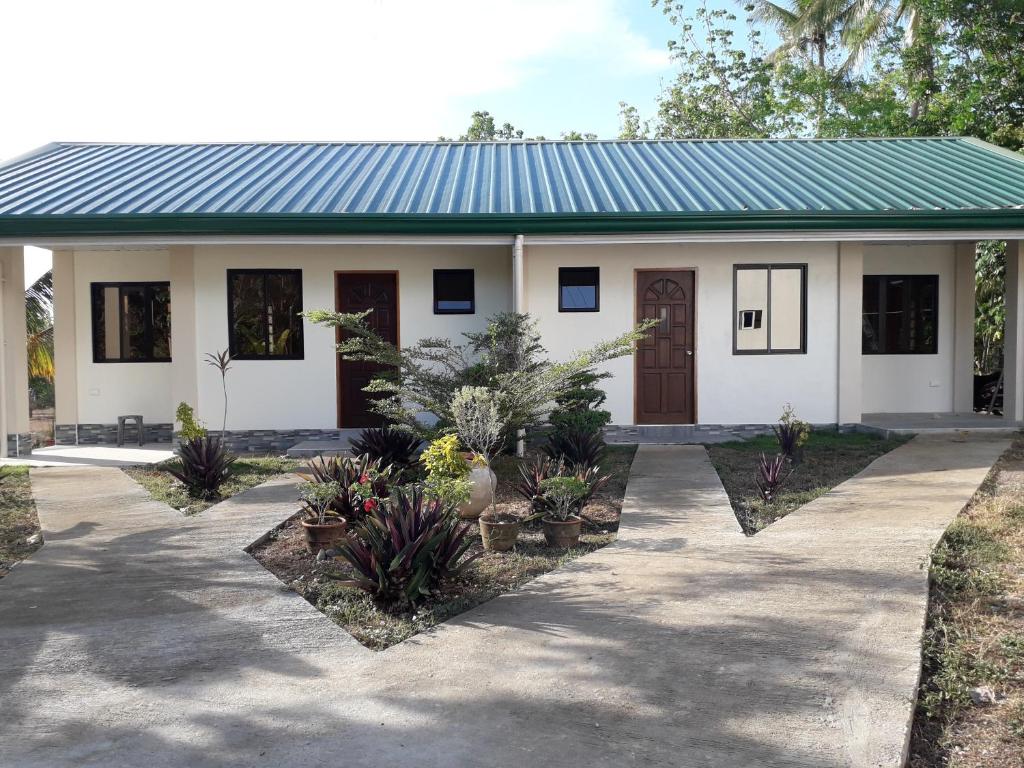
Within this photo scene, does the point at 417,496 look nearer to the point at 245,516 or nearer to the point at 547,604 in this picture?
the point at 547,604

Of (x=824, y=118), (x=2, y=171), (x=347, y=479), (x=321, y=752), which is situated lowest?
(x=321, y=752)

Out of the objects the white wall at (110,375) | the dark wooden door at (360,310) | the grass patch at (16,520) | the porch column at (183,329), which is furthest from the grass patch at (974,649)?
the white wall at (110,375)

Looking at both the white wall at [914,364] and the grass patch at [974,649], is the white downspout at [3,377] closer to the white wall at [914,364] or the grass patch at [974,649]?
the grass patch at [974,649]

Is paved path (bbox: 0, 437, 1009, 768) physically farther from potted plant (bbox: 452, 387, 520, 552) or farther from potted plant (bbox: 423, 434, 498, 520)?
potted plant (bbox: 452, 387, 520, 552)

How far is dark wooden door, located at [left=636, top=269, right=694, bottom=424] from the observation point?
454 inches

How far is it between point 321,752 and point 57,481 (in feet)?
23.9

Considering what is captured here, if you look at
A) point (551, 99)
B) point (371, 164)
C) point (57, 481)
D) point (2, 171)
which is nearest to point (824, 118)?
point (551, 99)

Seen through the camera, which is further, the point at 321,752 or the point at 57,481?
the point at 57,481

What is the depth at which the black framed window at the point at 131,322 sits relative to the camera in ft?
40.5

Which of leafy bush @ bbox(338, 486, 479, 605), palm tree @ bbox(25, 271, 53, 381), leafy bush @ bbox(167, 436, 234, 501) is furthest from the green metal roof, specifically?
leafy bush @ bbox(338, 486, 479, 605)

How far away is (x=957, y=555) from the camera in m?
Answer: 5.73

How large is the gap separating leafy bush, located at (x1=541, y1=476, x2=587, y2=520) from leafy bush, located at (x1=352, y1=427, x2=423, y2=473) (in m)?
2.48

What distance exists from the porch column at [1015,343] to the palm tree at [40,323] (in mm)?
14892

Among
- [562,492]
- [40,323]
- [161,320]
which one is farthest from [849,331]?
[40,323]
